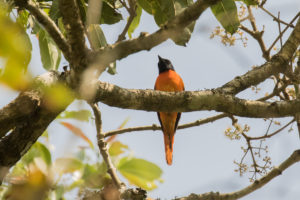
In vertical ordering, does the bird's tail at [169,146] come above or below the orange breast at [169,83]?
below

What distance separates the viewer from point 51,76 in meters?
2.14

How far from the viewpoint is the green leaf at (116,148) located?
4.00m

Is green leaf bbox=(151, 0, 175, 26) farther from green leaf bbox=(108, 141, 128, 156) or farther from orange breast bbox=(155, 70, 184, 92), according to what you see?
orange breast bbox=(155, 70, 184, 92)

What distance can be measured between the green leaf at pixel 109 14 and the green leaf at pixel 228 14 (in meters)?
0.76

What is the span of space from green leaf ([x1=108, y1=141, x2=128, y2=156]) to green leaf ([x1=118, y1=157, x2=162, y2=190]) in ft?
0.61

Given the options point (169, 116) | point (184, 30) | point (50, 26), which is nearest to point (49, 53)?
point (184, 30)

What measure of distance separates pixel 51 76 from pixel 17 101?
0.82ft

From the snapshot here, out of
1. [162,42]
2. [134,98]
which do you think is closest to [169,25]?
[162,42]

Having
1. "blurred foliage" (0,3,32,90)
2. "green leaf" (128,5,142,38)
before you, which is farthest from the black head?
"blurred foliage" (0,3,32,90)

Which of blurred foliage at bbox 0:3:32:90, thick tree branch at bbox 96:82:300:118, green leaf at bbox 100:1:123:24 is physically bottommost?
blurred foliage at bbox 0:3:32:90

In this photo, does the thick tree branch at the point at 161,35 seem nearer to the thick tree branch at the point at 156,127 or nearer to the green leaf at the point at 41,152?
the green leaf at the point at 41,152

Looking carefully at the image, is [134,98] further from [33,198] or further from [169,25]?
[33,198]

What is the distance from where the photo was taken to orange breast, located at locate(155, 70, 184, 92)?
17.3ft

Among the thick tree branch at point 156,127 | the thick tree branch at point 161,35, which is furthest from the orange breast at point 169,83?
the thick tree branch at point 161,35
